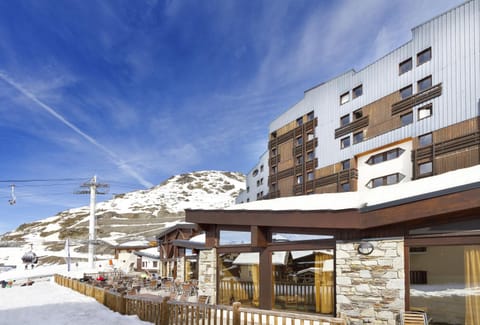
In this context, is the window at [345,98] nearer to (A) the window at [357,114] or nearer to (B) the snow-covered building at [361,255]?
(A) the window at [357,114]

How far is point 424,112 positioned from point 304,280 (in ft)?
62.4

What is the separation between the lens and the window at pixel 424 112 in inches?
890

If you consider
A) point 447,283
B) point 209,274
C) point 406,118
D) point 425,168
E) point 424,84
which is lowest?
point 447,283

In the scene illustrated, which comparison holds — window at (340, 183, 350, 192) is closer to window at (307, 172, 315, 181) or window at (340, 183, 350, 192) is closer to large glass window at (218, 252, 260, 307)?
window at (307, 172, 315, 181)

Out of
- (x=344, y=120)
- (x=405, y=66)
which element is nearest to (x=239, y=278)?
(x=405, y=66)

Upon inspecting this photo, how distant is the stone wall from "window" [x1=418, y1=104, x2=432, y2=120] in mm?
18872

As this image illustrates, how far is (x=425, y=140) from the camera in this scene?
22.7 m

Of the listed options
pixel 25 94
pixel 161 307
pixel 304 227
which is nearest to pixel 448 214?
pixel 304 227

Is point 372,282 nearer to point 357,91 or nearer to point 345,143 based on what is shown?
point 345,143

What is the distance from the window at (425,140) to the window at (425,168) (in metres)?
1.34

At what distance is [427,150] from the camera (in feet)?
73.3

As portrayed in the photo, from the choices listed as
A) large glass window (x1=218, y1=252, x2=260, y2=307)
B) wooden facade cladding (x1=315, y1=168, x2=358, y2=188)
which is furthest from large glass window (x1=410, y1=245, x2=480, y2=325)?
wooden facade cladding (x1=315, y1=168, x2=358, y2=188)

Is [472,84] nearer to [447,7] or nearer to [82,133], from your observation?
[447,7]

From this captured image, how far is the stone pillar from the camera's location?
10.1m
